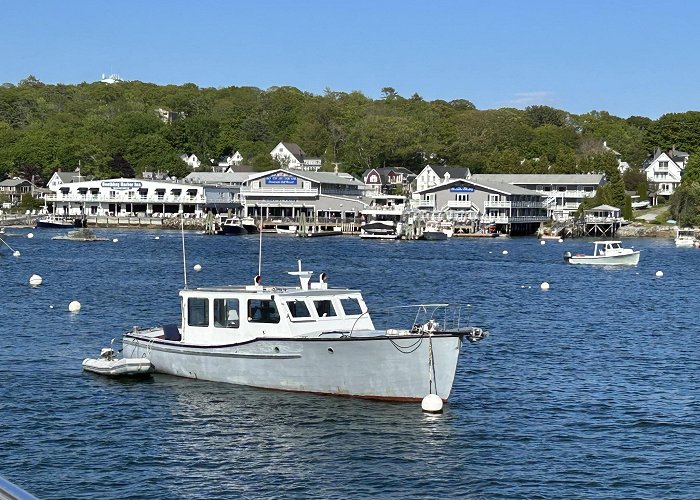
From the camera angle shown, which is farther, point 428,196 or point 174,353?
point 428,196

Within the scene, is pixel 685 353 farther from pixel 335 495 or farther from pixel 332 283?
pixel 332 283

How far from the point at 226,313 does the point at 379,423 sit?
7.46 metres

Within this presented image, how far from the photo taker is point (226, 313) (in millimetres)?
34688

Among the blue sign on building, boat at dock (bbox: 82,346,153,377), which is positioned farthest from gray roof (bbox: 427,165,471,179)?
boat at dock (bbox: 82,346,153,377)

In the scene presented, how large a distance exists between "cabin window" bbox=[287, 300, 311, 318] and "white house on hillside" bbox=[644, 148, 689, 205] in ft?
550

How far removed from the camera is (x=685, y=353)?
4512cm

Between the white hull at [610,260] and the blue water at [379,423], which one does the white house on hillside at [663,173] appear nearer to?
the white hull at [610,260]

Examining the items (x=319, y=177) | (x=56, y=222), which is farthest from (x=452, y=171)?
(x=56, y=222)

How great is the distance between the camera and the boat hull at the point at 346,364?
30703mm

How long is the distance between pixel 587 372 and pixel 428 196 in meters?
129

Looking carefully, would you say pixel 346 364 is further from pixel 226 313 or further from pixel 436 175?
pixel 436 175

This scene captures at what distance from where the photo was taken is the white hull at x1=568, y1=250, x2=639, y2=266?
326 feet

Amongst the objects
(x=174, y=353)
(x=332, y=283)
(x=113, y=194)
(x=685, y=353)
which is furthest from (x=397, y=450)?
(x=113, y=194)

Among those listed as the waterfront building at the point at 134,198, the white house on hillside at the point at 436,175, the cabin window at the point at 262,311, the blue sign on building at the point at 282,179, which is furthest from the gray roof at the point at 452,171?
the cabin window at the point at 262,311
